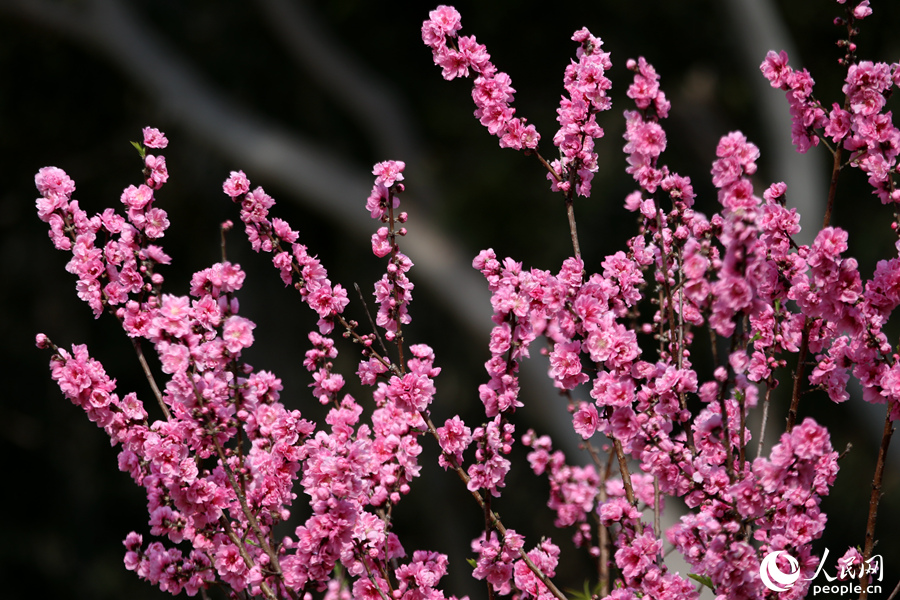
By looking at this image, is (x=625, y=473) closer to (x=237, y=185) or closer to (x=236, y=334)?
(x=236, y=334)

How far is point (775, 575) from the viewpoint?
1.35 meters

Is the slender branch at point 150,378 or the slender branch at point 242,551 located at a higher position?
the slender branch at point 150,378

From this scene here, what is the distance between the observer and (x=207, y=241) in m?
8.59

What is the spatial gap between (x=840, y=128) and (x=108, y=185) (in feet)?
24.6

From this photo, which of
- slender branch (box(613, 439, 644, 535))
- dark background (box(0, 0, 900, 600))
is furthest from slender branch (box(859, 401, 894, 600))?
dark background (box(0, 0, 900, 600))

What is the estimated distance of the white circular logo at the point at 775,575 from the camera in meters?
1.34

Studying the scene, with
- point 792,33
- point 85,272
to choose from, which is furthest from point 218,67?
point 85,272

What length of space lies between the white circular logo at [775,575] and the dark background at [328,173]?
4550 millimetres

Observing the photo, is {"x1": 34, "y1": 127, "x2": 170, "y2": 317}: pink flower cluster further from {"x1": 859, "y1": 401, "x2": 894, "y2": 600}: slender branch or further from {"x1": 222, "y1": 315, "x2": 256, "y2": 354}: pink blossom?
{"x1": 859, "y1": 401, "x2": 894, "y2": 600}: slender branch

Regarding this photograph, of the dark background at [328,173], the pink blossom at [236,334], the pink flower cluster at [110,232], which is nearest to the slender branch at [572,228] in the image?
the pink blossom at [236,334]

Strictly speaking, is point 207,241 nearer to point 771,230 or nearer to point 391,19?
point 391,19

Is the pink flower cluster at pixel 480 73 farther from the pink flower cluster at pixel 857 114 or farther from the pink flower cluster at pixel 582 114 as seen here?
the pink flower cluster at pixel 857 114

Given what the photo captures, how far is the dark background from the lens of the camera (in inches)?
268

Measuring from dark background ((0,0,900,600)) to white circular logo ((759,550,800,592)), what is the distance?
179 inches
